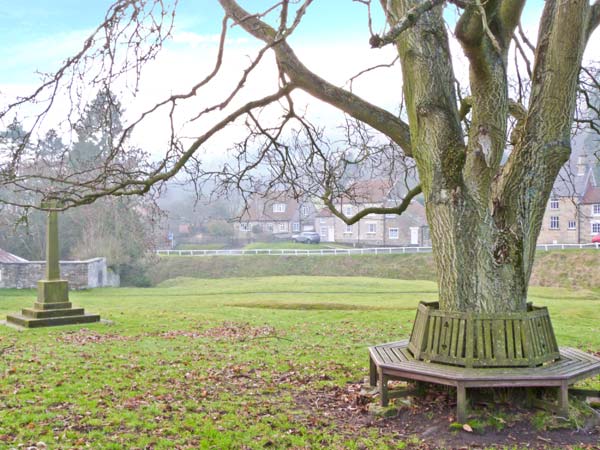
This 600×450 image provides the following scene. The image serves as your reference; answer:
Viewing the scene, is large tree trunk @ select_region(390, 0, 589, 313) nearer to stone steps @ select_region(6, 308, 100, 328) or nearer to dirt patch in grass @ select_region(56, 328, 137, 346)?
dirt patch in grass @ select_region(56, 328, 137, 346)

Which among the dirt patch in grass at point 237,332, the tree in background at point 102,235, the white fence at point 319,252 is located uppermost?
the tree in background at point 102,235

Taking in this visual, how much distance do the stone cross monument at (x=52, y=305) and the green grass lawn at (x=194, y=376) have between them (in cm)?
60

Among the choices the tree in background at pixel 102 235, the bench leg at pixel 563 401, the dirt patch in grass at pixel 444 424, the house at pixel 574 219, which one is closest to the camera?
the dirt patch in grass at pixel 444 424

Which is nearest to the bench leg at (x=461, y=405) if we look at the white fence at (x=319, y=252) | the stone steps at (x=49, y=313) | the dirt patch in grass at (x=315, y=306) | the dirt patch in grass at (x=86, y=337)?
the dirt patch in grass at (x=86, y=337)

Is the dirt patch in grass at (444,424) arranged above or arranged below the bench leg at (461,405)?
below

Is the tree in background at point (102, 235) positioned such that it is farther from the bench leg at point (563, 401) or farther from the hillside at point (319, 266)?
the bench leg at point (563, 401)

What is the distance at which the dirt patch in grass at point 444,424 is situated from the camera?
222 inches

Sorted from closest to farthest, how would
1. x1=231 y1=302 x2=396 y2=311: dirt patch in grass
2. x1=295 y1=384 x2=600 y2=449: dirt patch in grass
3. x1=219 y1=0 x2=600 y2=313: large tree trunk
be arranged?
x1=295 y1=384 x2=600 y2=449: dirt patch in grass
x1=219 y1=0 x2=600 y2=313: large tree trunk
x1=231 y1=302 x2=396 y2=311: dirt patch in grass

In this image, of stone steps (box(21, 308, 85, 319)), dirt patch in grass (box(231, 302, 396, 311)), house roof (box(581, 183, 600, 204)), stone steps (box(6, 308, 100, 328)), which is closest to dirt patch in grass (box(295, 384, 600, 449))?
stone steps (box(6, 308, 100, 328))

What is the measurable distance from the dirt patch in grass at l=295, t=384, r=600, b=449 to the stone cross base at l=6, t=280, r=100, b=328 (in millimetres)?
10606

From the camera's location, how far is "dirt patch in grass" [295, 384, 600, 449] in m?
5.63

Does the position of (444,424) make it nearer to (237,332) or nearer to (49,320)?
(237,332)

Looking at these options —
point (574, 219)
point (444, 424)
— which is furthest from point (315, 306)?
point (574, 219)

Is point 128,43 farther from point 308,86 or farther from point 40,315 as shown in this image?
point 40,315
